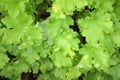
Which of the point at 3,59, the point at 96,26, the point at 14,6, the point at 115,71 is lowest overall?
the point at 115,71

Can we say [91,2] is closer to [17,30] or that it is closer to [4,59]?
[17,30]

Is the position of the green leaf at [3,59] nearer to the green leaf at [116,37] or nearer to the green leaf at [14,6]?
the green leaf at [14,6]

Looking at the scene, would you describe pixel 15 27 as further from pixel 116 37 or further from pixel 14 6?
pixel 116 37

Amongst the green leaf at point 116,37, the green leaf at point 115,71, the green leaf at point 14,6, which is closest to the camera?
the green leaf at point 14,6

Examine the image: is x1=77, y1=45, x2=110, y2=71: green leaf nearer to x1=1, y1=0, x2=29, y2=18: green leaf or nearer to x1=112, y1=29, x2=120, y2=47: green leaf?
x1=112, y1=29, x2=120, y2=47: green leaf

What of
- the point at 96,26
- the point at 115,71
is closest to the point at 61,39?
the point at 96,26

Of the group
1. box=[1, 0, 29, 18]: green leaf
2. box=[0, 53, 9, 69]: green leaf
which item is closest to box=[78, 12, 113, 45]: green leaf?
box=[1, 0, 29, 18]: green leaf

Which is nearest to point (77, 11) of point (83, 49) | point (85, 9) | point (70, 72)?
point (85, 9)

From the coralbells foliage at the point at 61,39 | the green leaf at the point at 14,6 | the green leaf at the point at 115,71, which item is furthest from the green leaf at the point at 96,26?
the green leaf at the point at 14,6
